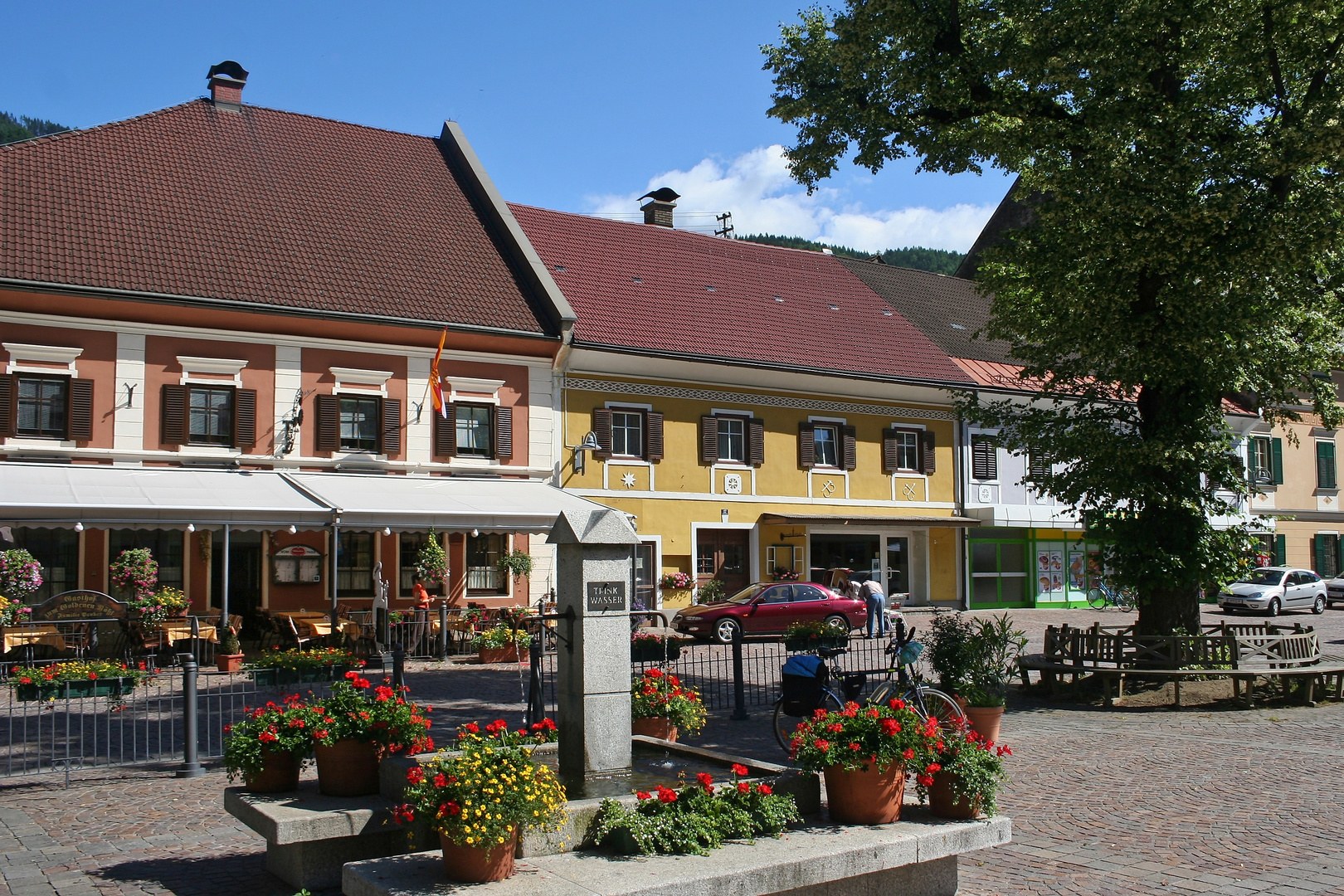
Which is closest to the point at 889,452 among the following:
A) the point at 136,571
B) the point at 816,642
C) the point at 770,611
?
the point at 770,611

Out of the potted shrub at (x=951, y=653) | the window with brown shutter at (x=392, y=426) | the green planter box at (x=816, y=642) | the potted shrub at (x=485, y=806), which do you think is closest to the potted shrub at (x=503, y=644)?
the window with brown shutter at (x=392, y=426)

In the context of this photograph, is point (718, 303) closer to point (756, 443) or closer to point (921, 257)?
point (756, 443)

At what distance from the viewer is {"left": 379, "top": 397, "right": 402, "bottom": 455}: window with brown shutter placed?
22.6 m

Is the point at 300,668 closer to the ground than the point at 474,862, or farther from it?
farther from it

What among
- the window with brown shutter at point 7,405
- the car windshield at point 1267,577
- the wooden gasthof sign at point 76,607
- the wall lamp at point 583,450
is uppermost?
the window with brown shutter at point 7,405

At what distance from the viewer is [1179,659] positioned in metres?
14.9

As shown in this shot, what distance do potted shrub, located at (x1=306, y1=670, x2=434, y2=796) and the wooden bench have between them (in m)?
10.4

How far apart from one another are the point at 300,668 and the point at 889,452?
21.4 meters

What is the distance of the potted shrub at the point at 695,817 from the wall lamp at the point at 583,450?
59.2 ft

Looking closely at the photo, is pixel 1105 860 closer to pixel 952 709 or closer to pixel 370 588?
pixel 952 709

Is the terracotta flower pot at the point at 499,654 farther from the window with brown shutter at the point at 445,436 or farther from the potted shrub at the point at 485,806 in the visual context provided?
the potted shrub at the point at 485,806

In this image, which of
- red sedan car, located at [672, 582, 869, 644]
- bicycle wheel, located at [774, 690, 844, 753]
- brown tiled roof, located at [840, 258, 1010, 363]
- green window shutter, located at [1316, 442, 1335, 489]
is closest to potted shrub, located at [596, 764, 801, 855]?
bicycle wheel, located at [774, 690, 844, 753]

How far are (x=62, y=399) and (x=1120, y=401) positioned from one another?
17.5 metres

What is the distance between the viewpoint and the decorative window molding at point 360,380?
878 inches
